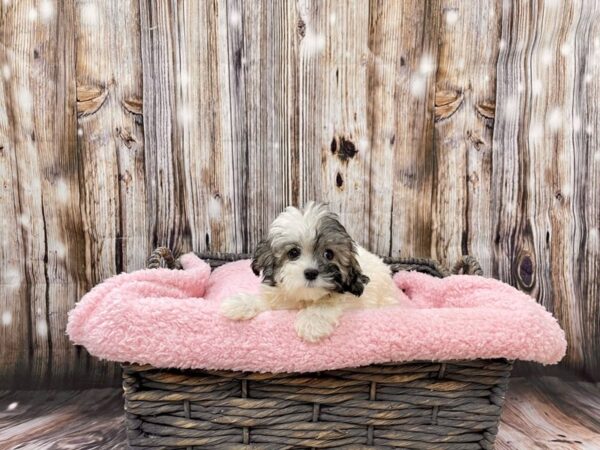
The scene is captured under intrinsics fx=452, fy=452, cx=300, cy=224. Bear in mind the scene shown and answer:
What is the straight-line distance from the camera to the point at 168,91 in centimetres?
185

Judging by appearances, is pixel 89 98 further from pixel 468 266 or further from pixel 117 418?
pixel 468 266

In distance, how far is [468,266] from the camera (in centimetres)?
171

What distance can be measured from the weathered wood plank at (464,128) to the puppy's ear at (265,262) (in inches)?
36.6

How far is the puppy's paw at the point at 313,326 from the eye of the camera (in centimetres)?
112

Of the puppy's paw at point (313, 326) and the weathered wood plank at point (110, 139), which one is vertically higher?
the weathered wood plank at point (110, 139)

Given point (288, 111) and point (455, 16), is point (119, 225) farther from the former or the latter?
point (455, 16)

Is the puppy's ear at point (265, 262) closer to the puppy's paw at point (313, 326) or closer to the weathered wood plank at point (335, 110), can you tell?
the puppy's paw at point (313, 326)

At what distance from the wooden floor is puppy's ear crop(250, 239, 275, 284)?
0.76 m

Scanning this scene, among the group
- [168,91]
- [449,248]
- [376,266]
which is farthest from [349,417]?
[168,91]

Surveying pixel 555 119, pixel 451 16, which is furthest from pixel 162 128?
pixel 555 119

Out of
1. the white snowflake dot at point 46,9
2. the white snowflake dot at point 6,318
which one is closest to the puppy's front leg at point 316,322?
the white snowflake dot at point 6,318

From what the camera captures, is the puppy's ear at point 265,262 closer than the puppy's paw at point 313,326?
No

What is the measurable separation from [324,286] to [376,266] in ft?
1.34

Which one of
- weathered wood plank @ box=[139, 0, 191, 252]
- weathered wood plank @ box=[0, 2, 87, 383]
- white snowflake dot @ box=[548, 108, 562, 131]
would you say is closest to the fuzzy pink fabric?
weathered wood plank @ box=[139, 0, 191, 252]
